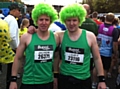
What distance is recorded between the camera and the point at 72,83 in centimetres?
297

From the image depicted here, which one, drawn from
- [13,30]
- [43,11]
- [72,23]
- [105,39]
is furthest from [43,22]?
[105,39]

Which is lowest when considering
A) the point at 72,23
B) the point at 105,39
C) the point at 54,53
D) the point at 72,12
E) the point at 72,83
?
the point at 72,83

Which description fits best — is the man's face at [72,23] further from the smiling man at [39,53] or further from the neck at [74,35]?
the smiling man at [39,53]

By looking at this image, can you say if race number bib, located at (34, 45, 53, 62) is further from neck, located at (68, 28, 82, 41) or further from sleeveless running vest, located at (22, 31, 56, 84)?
neck, located at (68, 28, 82, 41)

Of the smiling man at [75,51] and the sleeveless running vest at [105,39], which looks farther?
the sleeveless running vest at [105,39]

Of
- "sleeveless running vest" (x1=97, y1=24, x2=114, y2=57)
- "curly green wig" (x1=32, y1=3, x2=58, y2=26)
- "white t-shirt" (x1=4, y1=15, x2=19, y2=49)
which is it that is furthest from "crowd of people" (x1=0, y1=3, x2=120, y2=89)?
"sleeveless running vest" (x1=97, y1=24, x2=114, y2=57)

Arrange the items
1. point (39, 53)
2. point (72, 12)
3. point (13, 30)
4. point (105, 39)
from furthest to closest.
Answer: point (105, 39)
point (13, 30)
point (72, 12)
point (39, 53)

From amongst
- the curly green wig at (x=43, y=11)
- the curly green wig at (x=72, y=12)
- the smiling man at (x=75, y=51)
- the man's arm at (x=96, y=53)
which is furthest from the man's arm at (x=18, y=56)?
the man's arm at (x=96, y=53)

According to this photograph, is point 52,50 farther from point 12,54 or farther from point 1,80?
point 1,80

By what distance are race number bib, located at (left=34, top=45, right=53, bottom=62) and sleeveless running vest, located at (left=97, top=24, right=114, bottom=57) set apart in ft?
8.36

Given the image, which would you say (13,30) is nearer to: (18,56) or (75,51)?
(18,56)

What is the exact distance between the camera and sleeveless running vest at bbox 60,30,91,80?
290cm

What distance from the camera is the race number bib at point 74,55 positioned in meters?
2.91

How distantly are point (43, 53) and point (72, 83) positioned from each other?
0.49 m
